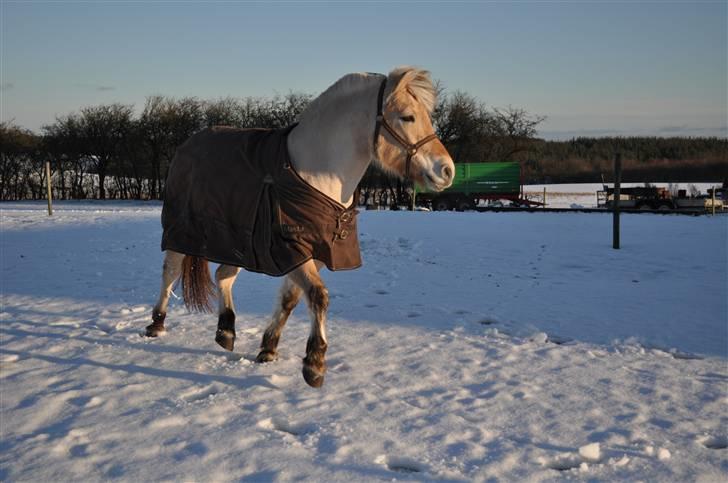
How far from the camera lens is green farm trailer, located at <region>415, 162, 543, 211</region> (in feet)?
94.5

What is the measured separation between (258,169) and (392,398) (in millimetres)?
1733

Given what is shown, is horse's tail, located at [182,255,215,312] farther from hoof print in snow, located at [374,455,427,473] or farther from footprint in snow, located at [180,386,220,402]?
hoof print in snow, located at [374,455,427,473]

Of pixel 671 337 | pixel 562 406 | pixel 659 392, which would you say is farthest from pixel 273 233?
pixel 671 337

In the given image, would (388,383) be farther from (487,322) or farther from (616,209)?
(616,209)

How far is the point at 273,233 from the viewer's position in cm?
394

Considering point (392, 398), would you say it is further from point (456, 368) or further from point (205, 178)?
point (205, 178)

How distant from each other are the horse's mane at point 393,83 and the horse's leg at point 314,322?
107 cm

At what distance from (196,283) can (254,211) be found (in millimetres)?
1640

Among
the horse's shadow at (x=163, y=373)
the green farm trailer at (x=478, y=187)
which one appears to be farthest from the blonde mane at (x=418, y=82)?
the green farm trailer at (x=478, y=187)

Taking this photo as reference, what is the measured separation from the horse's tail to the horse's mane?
76.8 inches

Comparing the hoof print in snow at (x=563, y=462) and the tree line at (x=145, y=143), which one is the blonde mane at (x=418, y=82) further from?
the tree line at (x=145, y=143)

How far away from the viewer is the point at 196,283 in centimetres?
546

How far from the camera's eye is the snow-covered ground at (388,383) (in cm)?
292

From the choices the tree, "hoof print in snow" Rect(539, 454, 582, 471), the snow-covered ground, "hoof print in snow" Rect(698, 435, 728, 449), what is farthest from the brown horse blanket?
the tree
